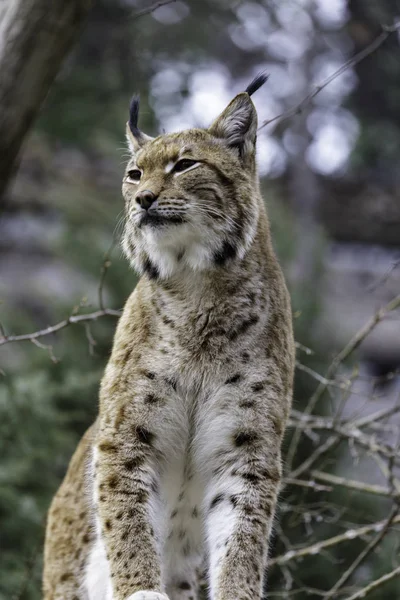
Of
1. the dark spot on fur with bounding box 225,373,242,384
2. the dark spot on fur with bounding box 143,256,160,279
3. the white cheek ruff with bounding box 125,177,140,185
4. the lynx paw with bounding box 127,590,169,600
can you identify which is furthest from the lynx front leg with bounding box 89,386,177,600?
the white cheek ruff with bounding box 125,177,140,185

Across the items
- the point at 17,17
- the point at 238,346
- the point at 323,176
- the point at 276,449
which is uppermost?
the point at 323,176

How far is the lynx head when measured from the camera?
13.0 ft

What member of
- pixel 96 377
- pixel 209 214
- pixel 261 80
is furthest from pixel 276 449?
pixel 96 377

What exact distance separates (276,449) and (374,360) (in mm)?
15392

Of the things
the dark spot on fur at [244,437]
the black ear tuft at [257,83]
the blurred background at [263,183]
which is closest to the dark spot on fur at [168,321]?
→ the dark spot on fur at [244,437]

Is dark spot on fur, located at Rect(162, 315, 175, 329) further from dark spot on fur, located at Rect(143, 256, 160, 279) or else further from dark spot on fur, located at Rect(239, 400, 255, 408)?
dark spot on fur, located at Rect(239, 400, 255, 408)

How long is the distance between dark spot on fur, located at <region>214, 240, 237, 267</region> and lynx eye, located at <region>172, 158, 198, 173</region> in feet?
1.20

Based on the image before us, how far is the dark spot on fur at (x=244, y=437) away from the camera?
389 cm

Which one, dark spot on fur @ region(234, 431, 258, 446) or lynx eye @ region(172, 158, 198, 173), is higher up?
lynx eye @ region(172, 158, 198, 173)

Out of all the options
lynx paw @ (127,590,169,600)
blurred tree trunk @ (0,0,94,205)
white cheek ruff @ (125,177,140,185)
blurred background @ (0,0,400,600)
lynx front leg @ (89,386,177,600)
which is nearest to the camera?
lynx paw @ (127,590,169,600)

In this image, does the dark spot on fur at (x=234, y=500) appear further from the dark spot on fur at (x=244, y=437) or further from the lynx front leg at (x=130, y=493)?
the lynx front leg at (x=130, y=493)

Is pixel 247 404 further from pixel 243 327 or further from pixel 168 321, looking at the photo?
pixel 168 321

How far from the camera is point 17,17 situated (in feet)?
14.2

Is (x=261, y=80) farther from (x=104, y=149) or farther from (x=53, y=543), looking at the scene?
(x=104, y=149)
